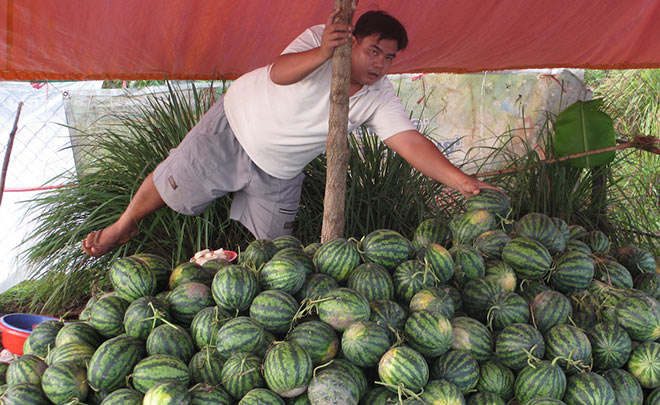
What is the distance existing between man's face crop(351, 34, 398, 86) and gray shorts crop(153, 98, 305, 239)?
89 centimetres

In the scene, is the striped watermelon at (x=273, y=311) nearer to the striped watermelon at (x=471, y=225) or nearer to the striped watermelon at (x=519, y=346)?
the striped watermelon at (x=519, y=346)

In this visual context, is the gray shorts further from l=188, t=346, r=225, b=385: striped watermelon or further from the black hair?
l=188, t=346, r=225, b=385: striped watermelon

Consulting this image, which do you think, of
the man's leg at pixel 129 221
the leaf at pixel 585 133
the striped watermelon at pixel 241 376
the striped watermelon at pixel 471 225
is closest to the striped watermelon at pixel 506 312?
the striped watermelon at pixel 471 225

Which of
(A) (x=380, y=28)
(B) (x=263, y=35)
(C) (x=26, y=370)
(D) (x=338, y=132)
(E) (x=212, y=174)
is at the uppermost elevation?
(B) (x=263, y=35)

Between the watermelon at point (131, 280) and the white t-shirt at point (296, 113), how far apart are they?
1335 millimetres

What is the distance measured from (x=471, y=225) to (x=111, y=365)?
1292 millimetres

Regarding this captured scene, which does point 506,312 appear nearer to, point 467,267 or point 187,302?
point 467,267

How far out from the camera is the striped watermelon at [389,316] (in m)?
1.36

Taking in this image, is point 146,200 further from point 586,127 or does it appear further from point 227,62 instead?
point 586,127

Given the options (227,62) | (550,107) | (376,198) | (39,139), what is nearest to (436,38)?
(376,198)

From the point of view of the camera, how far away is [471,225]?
1886mm

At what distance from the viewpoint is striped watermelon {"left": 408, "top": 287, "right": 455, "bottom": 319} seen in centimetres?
140

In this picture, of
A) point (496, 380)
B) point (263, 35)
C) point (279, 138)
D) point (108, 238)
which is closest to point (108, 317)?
point (496, 380)

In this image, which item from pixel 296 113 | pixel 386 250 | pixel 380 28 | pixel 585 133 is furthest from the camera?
pixel 585 133
